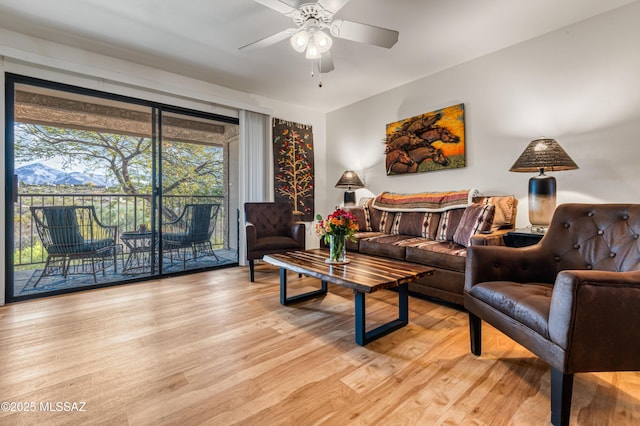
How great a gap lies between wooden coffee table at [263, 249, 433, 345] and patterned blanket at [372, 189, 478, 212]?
1281 mm

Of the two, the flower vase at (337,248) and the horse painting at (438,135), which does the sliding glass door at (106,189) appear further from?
the horse painting at (438,135)

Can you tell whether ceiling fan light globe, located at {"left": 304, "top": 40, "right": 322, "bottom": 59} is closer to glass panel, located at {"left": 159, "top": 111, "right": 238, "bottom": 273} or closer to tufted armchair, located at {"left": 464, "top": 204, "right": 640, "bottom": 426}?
tufted armchair, located at {"left": 464, "top": 204, "right": 640, "bottom": 426}

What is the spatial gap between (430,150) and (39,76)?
4.29 m

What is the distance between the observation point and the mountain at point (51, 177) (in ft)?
9.18

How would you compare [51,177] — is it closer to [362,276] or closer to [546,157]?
[362,276]

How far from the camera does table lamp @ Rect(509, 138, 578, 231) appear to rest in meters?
2.23

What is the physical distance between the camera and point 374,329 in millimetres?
1990

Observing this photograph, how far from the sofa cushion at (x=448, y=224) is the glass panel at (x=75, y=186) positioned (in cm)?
345

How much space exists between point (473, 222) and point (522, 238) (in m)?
0.41

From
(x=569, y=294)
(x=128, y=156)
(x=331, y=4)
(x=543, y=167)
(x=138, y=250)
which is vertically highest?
(x=331, y=4)

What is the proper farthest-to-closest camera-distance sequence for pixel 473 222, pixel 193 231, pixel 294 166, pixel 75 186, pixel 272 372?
pixel 294 166 < pixel 193 231 < pixel 75 186 < pixel 473 222 < pixel 272 372

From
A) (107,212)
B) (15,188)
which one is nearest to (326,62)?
(107,212)

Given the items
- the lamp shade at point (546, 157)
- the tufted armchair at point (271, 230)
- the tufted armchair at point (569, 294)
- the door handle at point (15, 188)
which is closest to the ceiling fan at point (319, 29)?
the lamp shade at point (546, 157)

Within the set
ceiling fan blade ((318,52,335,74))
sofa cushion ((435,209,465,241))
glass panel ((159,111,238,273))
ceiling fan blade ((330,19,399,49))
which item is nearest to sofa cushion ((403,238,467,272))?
sofa cushion ((435,209,465,241))
